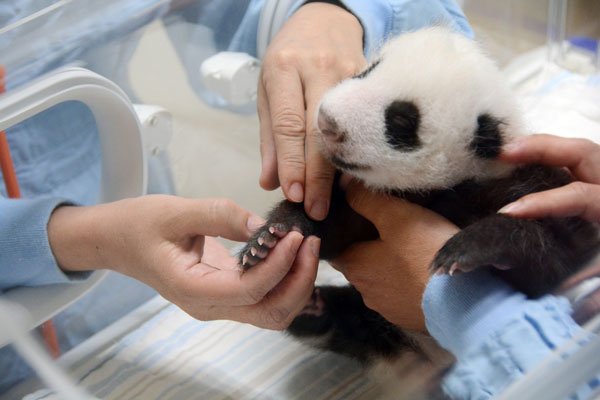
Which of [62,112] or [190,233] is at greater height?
[62,112]

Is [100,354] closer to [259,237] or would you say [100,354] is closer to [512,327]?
[259,237]

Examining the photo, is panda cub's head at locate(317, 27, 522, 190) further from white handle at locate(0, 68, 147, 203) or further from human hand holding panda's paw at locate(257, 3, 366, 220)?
white handle at locate(0, 68, 147, 203)

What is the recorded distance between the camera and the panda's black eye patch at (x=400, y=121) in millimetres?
905

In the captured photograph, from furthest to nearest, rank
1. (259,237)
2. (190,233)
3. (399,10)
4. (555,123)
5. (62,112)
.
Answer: (555,123)
(399,10)
(62,112)
(190,233)
(259,237)

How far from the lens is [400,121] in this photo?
91 cm

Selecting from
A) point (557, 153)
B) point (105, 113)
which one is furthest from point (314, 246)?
point (105, 113)

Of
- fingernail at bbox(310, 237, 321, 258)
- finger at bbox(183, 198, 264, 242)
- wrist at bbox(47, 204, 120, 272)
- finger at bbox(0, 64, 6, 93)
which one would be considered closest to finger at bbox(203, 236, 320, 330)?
fingernail at bbox(310, 237, 321, 258)

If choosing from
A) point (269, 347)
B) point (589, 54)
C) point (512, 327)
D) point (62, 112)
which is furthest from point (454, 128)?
point (589, 54)

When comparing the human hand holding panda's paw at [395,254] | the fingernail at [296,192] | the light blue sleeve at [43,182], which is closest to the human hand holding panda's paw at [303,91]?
the fingernail at [296,192]

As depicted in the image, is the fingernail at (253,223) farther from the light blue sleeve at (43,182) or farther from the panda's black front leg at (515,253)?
the light blue sleeve at (43,182)

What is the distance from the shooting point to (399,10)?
4.91ft

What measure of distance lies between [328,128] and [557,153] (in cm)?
40

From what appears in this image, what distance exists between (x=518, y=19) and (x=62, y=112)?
1640mm

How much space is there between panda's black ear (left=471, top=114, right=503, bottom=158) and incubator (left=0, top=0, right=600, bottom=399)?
0.29 meters
